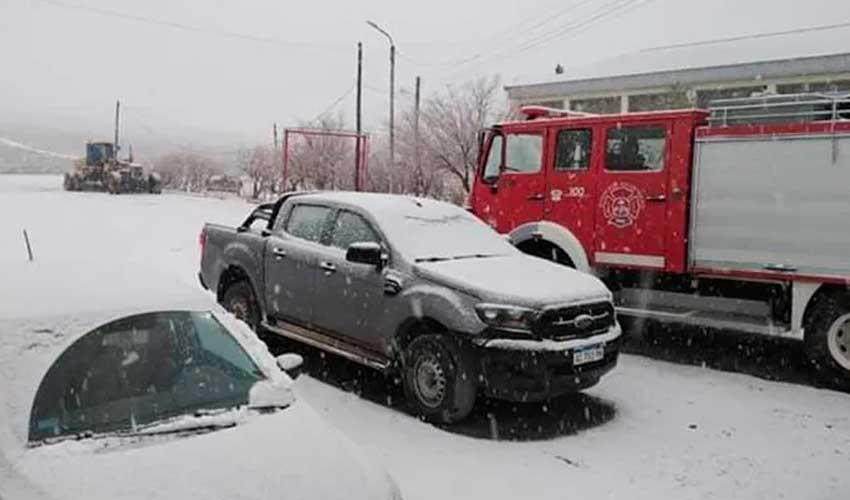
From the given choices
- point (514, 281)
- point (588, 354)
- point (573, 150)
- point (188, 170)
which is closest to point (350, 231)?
point (514, 281)

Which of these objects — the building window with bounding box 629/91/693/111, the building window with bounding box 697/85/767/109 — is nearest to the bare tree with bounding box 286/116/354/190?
the building window with bounding box 629/91/693/111

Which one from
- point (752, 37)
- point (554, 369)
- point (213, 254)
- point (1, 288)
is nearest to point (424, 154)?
point (752, 37)

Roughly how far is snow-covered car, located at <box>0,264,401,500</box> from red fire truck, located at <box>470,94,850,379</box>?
214 inches

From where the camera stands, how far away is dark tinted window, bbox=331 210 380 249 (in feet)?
23.3

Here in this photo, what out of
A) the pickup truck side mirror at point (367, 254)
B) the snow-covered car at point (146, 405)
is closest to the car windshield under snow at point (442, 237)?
the pickup truck side mirror at point (367, 254)

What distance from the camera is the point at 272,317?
7.90 meters

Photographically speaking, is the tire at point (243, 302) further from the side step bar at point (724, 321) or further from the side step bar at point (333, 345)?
the side step bar at point (724, 321)

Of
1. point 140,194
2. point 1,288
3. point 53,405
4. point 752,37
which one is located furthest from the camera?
point 140,194

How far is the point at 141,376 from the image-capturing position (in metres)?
3.60

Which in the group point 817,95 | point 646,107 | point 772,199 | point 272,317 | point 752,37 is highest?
point 752,37

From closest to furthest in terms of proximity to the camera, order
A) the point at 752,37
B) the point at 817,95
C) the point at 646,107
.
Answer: the point at 817,95
the point at 646,107
the point at 752,37

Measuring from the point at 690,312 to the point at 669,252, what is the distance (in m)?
0.69

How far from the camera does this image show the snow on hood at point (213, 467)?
9.08ft

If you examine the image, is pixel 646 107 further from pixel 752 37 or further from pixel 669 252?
pixel 669 252
